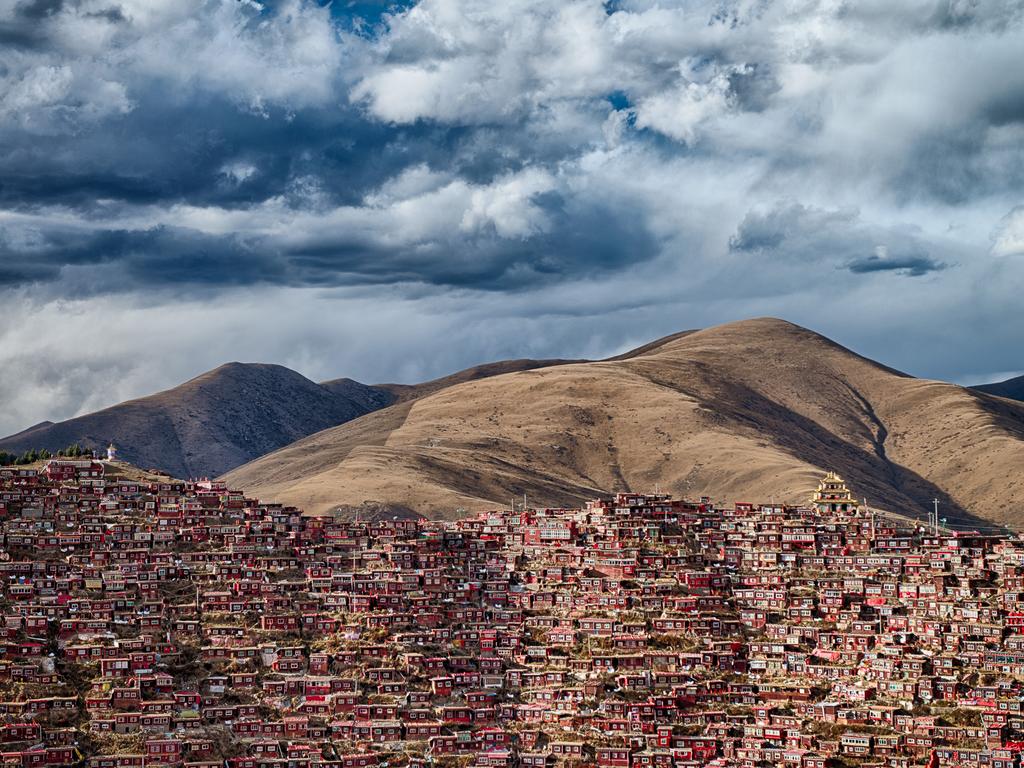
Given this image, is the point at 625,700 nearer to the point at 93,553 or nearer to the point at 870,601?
the point at 870,601

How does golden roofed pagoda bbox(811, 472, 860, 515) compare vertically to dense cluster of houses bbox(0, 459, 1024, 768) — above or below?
above

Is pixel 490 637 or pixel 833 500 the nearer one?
pixel 490 637

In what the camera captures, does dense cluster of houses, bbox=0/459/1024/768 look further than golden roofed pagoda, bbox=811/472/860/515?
No

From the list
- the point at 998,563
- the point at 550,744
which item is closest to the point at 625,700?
the point at 550,744

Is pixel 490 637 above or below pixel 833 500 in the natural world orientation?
below
